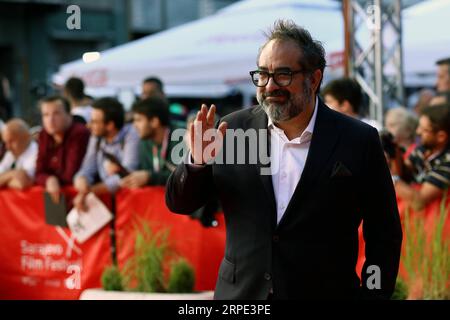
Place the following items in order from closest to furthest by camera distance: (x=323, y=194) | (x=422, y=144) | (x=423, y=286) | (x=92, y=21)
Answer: (x=323, y=194)
(x=423, y=286)
(x=422, y=144)
(x=92, y=21)

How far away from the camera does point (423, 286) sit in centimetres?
560

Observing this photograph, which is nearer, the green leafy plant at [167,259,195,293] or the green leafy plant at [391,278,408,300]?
the green leafy plant at [391,278,408,300]

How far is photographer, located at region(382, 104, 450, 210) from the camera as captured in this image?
235 inches

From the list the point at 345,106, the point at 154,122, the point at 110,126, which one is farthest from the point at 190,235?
the point at 345,106

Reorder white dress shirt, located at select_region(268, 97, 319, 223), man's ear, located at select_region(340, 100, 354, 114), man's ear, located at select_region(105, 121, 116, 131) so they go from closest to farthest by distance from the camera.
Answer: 1. white dress shirt, located at select_region(268, 97, 319, 223)
2. man's ear, located at select_region(340, 100, 354, 114)
3. man's ear, located at select_region(105, 121, 116, 131)

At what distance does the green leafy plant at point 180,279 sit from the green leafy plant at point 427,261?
153cm

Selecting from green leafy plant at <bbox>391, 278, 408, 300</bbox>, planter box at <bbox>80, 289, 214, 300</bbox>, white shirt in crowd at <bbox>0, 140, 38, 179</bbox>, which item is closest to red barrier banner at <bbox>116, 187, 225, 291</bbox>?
planter box at <bbox>80, 289, 214, 300</bbox>

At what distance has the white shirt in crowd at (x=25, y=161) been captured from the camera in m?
8.09

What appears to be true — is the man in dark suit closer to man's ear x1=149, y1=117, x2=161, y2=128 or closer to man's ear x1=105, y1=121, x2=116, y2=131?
man's ear x1=149, y1=117, x2=161, y2=128

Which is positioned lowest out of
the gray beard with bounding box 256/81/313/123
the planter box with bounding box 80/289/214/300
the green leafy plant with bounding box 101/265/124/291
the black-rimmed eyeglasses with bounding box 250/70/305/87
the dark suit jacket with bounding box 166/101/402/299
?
the planter box with bounding box 80/289/214/300
